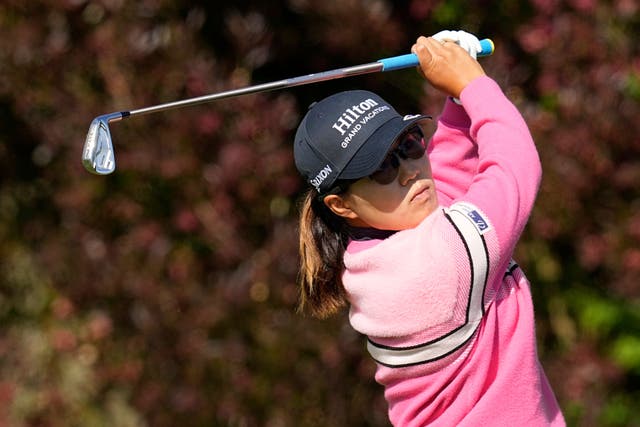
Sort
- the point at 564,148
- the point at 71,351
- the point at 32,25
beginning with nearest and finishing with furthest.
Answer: the point at 564,148, the point at 32,25, the point at 71,351

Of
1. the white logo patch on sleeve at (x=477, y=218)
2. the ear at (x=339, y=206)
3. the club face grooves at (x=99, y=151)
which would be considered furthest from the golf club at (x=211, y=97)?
the white logo patch on sleeve at (x=477, y=218)

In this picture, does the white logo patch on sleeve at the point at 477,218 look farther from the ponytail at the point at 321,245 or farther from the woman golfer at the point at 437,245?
the ponytail at the point at 321,245

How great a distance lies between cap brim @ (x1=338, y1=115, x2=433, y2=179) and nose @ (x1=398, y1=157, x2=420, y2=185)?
0.06m

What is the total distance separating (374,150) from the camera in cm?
220

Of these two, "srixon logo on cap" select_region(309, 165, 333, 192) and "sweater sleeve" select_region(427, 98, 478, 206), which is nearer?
"srixon logo on cap" select_region(309, 165, 333, 192)

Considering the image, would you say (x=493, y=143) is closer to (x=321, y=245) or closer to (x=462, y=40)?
(x=462, y=40)

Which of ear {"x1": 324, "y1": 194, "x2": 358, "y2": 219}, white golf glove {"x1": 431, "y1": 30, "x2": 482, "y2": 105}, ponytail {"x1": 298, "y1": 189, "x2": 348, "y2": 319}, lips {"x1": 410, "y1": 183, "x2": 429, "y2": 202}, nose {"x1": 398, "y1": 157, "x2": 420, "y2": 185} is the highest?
white golf glove {"x1": 431, "y1": 30, "x2": 482, "y2": 105}

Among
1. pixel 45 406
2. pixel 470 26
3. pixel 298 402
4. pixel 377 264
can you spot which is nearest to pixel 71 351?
pixel 45 406

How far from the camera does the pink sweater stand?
2166mm

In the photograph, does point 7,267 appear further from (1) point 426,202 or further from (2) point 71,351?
(1) point 426,202

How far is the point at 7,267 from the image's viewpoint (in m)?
5.83

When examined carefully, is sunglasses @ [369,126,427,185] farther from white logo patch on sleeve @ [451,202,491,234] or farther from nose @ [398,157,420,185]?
white logo patch on sleeve @ [451,202,491,234]

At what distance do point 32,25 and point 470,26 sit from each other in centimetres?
194

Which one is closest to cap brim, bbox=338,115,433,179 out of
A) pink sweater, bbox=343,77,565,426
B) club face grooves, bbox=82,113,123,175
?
pink sweater, bbox=343,77,565,426
